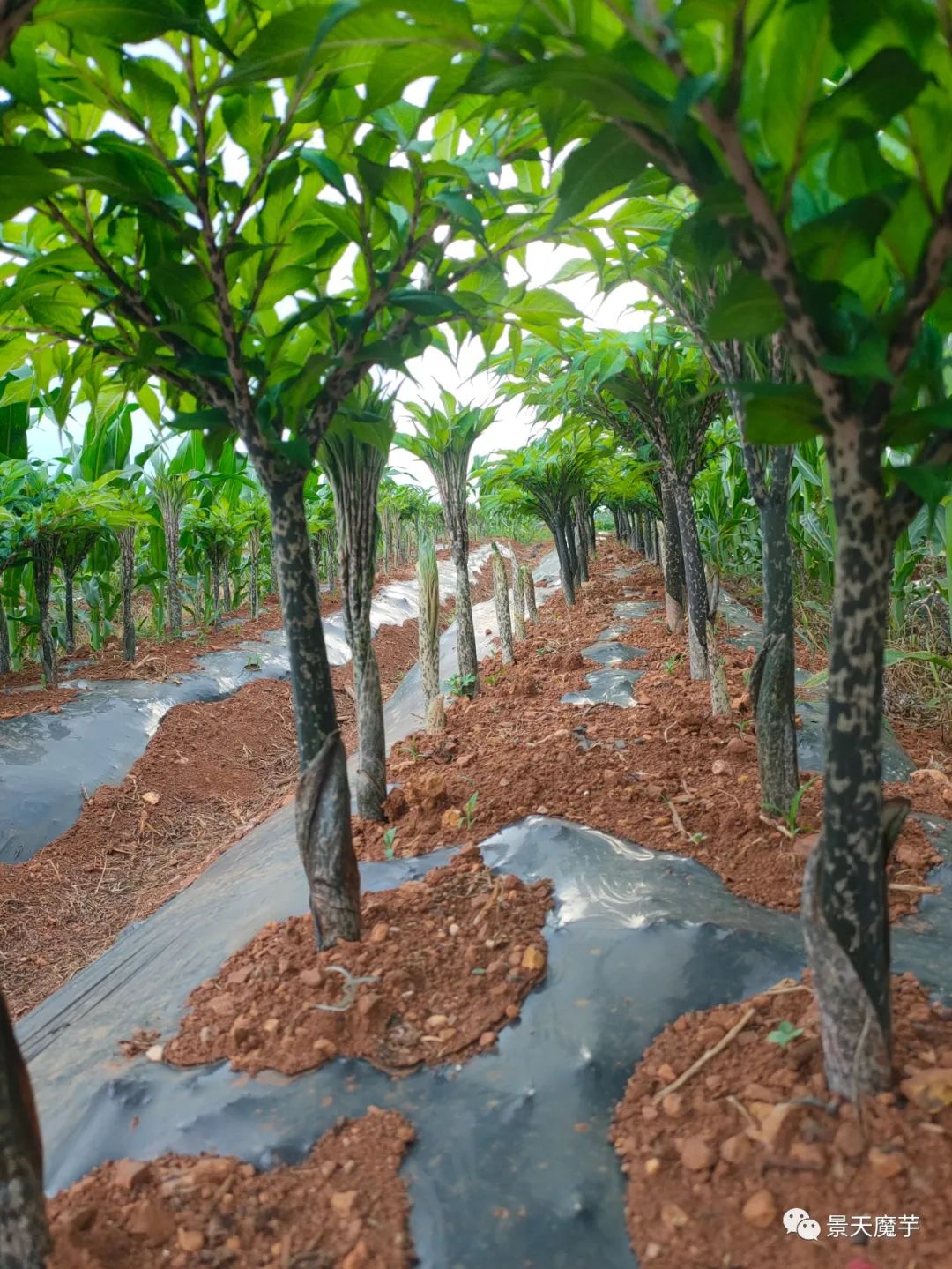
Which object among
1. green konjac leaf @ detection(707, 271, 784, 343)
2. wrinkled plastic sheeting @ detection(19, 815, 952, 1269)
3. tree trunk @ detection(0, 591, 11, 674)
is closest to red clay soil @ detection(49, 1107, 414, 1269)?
wrinkled plastic sheeting @ detection(19, 815, 952, 1269)

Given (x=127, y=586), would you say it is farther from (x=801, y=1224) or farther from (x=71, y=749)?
(x=801, y=1224)

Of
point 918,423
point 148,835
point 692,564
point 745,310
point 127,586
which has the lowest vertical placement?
point 148,835

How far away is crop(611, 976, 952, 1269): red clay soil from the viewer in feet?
3.94

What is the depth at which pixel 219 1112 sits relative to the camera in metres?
1.76

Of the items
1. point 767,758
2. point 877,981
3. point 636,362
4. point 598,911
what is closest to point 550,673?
point 636,362

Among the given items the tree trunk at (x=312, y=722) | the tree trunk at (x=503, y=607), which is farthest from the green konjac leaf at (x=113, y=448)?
the tree trunk at (x=312, y=722)

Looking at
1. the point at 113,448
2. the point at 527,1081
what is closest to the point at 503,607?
the point at 113,448

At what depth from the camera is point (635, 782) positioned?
10.5 ft

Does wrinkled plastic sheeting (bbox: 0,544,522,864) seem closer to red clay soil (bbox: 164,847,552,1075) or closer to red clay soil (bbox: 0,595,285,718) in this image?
red clay soil (bbox: 0,595,285,718)

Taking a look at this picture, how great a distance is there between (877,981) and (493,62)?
1.66 meters

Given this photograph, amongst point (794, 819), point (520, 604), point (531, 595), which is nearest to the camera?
point (794, 819)

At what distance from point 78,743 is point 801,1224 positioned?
5.62m

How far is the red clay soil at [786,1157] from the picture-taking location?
3.94ft

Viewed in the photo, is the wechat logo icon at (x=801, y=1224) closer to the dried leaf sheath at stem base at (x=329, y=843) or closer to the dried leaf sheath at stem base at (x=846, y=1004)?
the dried leaf sheath at stem base at (x=846, y=1004)
